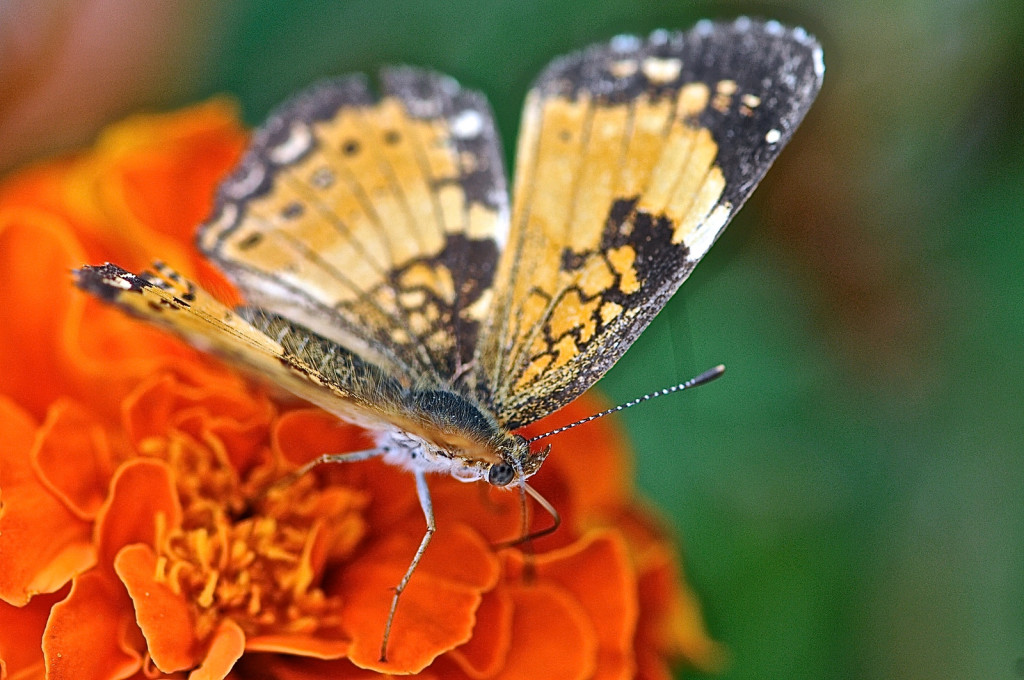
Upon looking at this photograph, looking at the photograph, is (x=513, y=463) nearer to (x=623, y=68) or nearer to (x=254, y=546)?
(x=254, y=546)

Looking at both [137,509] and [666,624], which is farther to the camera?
[666,624]

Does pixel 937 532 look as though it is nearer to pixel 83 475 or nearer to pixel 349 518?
pixel 349 518

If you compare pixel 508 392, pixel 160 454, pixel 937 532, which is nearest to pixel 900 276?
pixel 937 532

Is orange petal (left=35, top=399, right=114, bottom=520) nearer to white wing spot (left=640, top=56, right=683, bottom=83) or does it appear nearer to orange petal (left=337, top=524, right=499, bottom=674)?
orange petal (left=337, top=524, right=499, bottom=674)

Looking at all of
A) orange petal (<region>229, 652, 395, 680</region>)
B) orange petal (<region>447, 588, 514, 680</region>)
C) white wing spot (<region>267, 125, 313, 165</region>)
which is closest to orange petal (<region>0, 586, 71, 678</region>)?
orange petal (<region>229, 652, 395, 680</region>)

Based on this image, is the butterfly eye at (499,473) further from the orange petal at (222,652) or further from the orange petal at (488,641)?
the orange petal at (222,652)

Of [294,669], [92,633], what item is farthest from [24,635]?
[294,669]

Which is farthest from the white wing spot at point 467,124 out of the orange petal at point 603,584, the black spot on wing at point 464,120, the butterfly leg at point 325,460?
the orange petal at point 603,584
